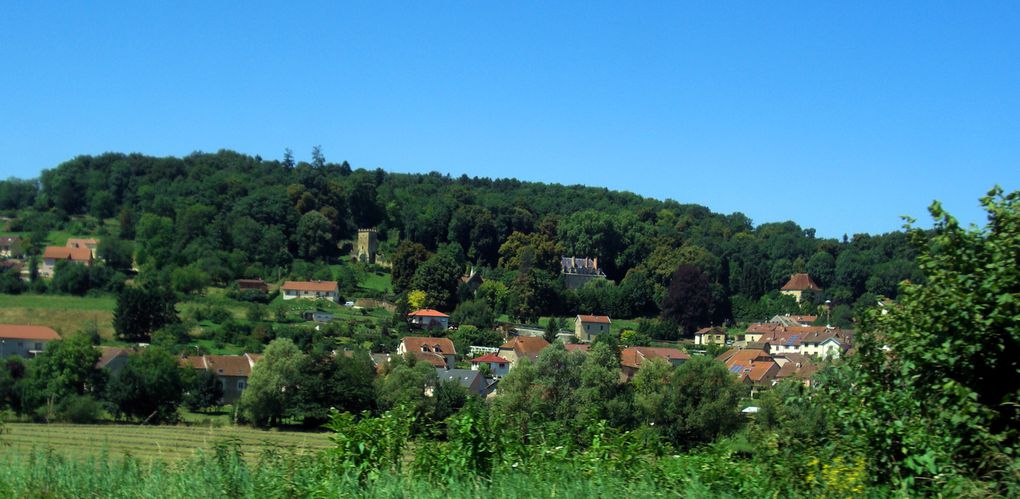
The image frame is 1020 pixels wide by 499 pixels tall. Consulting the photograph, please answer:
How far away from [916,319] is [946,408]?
778 mm

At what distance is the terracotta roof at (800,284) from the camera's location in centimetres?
7431

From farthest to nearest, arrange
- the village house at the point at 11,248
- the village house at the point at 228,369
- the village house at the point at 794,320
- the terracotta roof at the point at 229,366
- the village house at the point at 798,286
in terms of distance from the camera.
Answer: the village house at the point at 798,286
the village house at the point at 11,248
the village house at the point at 794,320
the terracotta roof at the point at 229,366
the village house at the point at 228,369

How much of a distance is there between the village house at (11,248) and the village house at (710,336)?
1786 inches

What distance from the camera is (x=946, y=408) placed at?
517cm

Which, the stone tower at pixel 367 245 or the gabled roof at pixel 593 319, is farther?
the stone tower at pixel 367 245

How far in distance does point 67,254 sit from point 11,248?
820cm

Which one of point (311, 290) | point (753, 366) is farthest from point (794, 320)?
point (311, 290)

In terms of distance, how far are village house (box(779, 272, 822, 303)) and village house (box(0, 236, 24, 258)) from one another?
182ft

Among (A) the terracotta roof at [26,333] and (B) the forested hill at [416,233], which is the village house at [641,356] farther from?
(A) the terracotta roof at [26,333]

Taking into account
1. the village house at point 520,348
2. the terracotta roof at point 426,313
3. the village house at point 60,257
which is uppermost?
the village house at point 60,257

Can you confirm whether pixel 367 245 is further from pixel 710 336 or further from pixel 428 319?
pixel 710 336

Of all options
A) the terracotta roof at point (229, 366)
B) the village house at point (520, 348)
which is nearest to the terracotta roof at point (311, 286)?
the village house at point (520, 348)

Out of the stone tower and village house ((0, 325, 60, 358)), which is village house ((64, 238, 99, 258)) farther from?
village house ((0, 325, 60, 358))

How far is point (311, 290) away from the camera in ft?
191
